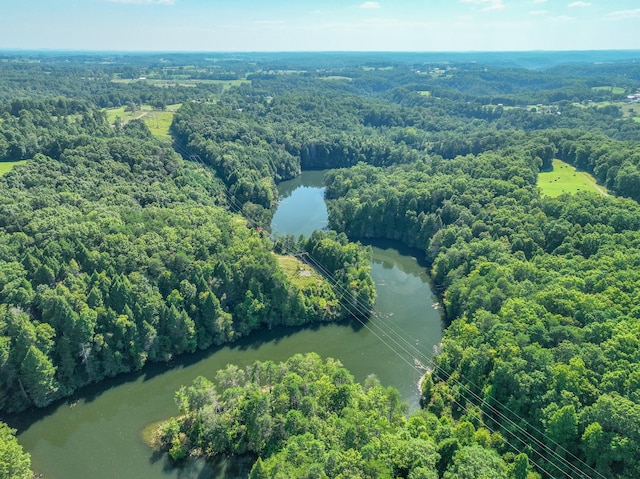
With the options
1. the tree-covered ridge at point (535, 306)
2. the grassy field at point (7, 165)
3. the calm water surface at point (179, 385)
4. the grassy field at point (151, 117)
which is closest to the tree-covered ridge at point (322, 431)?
the calm water surface at point (179, 385)

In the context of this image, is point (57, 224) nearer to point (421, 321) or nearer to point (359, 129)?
point (421, 321)

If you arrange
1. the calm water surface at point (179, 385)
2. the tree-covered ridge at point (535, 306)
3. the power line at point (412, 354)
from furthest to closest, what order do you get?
the calm water surface at point (179, 385) → the power line at point (412, 354) → the tree-covered ridge at point (535, 306)

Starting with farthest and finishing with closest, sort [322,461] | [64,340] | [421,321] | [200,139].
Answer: [200,139] < [421,321] < [64,340] < [322,461]

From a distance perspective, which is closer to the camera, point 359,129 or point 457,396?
point 457,396

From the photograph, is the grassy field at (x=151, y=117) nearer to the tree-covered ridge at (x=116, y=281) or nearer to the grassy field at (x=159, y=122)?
the grassy field at (x=159, y=122)

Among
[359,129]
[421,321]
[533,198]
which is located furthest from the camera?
[359,129]

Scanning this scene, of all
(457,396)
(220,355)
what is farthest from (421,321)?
(220,355)

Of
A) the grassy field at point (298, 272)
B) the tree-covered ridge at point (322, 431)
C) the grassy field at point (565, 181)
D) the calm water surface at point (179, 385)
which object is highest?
the grassy field at point (565, 181)
